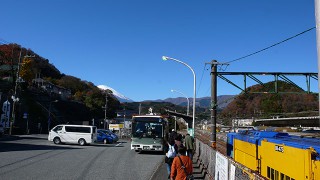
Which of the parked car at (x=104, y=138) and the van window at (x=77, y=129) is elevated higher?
the van window at (x=77, y=129)

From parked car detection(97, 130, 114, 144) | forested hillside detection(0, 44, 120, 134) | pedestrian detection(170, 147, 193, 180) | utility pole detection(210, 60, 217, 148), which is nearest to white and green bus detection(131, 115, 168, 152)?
utility pole detection(210, 60, 217, 148)

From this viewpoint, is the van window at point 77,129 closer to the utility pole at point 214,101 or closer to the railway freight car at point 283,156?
the utility pole at point 214,101

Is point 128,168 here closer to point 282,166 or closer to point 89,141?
point 282,166

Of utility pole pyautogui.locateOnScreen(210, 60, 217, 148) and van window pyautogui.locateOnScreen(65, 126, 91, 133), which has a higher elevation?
utility pole pyautogui.locateOnScreen(210, 60, 217, 148)

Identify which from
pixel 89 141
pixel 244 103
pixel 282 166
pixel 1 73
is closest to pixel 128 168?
pixel 282 166

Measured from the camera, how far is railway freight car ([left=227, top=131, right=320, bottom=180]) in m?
7.64

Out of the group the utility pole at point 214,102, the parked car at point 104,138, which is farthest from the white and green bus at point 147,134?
the parked car at point 104,138

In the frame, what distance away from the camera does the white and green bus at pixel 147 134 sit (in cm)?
2533

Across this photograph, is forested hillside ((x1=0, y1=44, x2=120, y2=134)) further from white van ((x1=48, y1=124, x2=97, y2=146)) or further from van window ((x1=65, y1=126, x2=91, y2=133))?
van window ((x1=65, y1=126, x2=91, y2=133))

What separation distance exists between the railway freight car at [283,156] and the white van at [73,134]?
22516 mm

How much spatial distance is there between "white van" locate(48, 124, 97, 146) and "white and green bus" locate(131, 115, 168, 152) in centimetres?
1132

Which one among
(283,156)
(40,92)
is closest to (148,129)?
(283,156)

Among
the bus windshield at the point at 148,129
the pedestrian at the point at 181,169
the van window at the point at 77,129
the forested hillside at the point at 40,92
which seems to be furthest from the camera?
the forested hillside at the point at 40,92

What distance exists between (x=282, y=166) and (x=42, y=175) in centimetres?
875
